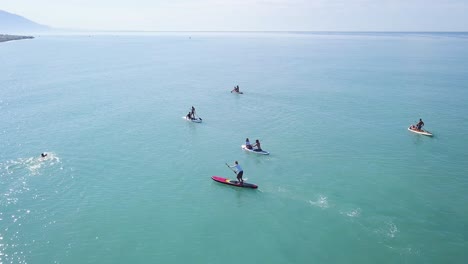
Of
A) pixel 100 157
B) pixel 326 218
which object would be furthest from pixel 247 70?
pixel 326 218

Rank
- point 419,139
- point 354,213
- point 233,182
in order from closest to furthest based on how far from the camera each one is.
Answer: point 354,213, point 233,182, point 419,139

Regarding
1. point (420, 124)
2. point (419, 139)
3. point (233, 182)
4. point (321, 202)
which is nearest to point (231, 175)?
point (233, 182)

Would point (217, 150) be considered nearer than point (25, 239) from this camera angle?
No

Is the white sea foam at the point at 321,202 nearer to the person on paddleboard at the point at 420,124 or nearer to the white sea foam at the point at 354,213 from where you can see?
the white sea foam at the point at 354,213

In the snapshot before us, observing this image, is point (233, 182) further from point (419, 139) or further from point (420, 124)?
point (420, 124)

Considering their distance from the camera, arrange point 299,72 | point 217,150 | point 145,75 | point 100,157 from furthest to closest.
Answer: point 299,72 → point 145,75 → point 217,150 → point 100,157

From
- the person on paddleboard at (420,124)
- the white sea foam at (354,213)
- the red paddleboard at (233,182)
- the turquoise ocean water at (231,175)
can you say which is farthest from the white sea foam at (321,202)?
the person on paddleboard at (420,124)

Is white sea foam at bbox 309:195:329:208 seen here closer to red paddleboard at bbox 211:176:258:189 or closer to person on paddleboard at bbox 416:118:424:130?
red paddleboard at bbox 211:176:258:189

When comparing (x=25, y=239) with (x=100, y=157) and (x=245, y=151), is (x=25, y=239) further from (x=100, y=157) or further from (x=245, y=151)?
(x=245, y=151)

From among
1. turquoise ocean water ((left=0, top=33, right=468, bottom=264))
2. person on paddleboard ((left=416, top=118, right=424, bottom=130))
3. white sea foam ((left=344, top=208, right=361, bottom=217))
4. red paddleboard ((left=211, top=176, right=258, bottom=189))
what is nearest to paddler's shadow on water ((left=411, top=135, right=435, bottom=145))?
turquoise ocean water ((left=0, top=33, right=468, bottom=264))
